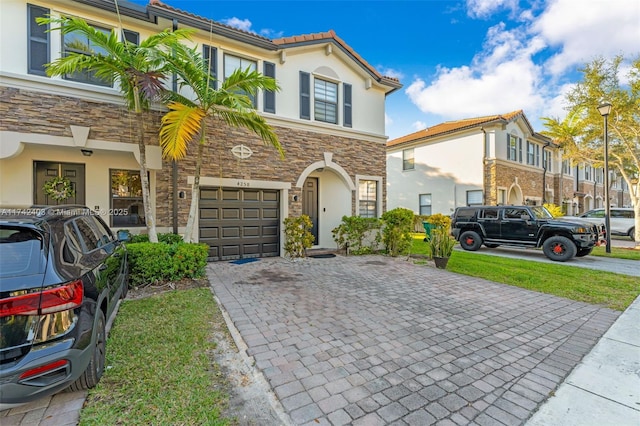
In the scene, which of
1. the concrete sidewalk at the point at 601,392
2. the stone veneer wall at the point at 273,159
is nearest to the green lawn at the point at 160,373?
the concrete sidewalk at the point at 601,392

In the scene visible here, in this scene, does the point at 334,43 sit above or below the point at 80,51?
above

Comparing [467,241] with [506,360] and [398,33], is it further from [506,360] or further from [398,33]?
[506,360]

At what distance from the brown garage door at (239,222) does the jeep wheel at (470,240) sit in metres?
8.13

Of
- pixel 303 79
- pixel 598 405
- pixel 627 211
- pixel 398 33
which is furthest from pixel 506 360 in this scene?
pixel 627 211

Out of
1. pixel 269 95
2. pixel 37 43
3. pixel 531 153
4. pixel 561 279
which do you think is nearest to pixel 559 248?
pixel 561 279

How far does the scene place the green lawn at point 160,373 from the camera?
2.32m

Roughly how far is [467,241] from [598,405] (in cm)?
1048

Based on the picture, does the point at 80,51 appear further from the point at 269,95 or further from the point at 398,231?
the point at 398,231

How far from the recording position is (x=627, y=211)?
1547 cm

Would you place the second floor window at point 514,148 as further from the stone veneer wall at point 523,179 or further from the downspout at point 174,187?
the downspout at point 174,187

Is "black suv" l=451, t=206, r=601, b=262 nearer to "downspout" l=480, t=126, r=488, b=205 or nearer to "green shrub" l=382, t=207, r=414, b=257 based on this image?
"green shrub" l=382, t=207, r=414, b=257

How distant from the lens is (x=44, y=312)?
2.12m

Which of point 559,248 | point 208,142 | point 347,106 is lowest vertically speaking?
point 559,248

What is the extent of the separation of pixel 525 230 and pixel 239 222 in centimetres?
1032
